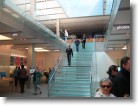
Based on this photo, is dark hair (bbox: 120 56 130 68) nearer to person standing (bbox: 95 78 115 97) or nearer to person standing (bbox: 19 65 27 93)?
person standing (bbox: 95 78 115 97)

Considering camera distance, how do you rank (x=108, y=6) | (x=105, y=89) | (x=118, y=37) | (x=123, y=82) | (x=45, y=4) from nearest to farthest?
1. (x=123, y=82)
2. (x=105, y=89)
3. (x=118, y=37)
4. (x=108, y=6)
5. (x=45, y=4)

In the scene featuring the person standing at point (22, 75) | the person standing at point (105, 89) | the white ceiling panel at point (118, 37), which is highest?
the white ceiling panel at point (118, 37)

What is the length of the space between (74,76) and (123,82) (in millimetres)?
901

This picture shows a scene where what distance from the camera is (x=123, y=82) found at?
10.1ft

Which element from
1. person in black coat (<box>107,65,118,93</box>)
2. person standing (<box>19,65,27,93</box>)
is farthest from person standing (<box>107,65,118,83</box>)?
person standing (<box>19,65,27,93</box>)

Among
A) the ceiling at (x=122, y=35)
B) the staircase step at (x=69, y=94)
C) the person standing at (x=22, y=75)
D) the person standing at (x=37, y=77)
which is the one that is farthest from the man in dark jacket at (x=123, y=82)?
the person standing at (x=22, y=75)

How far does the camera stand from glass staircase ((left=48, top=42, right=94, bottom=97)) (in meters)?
3.43

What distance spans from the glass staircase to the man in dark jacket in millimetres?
464

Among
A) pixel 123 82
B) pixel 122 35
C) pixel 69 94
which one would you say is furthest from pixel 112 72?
pixel 69 94

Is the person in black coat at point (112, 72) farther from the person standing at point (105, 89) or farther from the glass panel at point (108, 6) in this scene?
the glass panel at point (108, 6)

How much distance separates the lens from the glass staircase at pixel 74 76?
3.43m

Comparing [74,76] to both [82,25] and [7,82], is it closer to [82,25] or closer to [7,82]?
[82,25]

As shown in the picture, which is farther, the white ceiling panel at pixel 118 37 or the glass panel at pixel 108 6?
the glass panel at pixel 108 6

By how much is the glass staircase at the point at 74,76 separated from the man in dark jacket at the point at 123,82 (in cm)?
46
